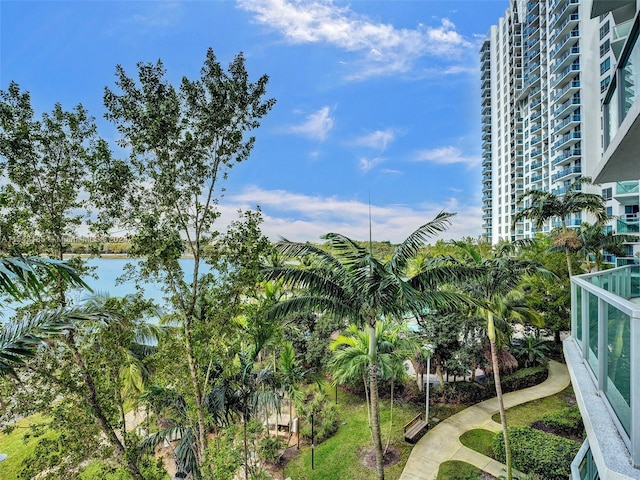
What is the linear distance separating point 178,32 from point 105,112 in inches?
171

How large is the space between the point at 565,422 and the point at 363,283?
10596mm

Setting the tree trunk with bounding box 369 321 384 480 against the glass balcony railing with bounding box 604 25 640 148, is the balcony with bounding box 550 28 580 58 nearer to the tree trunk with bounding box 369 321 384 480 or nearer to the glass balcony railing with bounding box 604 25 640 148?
the glass balcony railing with bounding box 604 25 640 148

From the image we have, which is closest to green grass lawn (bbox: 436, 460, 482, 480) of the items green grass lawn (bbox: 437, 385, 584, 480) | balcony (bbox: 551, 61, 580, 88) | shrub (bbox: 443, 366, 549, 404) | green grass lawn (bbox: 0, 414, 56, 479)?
green grass lawn (bbox: 437, 385, 584, 480)

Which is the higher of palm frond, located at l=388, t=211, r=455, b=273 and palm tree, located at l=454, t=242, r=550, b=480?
palm frond, located at l=388, t=211, r=455, b=273

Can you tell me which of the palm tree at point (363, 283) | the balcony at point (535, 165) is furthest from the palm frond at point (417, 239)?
the balcony at point (535, 165)

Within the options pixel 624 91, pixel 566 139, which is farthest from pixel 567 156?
pixel 624 91

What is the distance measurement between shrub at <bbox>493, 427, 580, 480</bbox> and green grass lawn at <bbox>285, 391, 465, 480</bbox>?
136 inches

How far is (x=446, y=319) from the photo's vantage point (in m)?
15.5

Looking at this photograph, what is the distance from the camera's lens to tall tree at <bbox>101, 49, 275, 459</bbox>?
6961mm

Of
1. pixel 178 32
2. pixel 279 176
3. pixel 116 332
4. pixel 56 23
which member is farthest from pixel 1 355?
pixel 279 176

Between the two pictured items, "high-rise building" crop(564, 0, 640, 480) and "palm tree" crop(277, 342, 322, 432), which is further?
"palm tree" crop(277, 342, 322, 432)

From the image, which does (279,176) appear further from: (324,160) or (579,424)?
(579,424)

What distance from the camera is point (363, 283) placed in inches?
341

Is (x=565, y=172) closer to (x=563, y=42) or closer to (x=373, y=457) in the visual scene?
(x=563, y=42)
